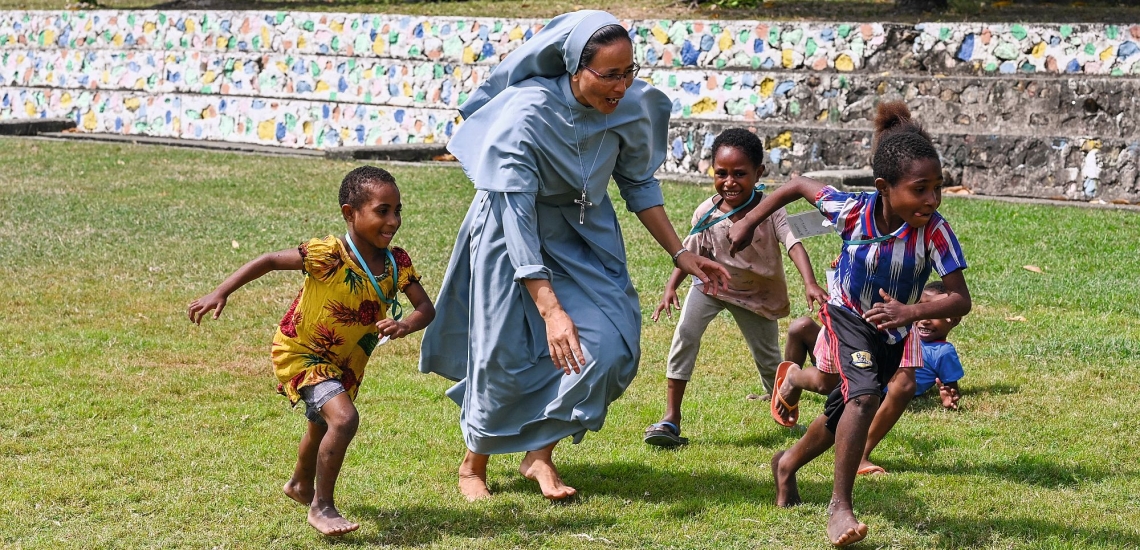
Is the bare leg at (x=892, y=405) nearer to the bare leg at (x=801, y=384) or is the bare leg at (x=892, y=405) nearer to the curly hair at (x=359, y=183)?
the bare leg at (x=801, y=384)

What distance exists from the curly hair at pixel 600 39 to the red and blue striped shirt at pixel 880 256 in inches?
36.5

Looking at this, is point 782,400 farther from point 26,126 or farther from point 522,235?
point 26,126

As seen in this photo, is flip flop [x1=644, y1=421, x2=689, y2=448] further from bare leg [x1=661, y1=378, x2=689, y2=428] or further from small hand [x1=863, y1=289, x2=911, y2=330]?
small hand [x1=863, y1=289, x2=911, y2=330]

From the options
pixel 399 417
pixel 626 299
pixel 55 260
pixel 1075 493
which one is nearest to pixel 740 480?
pixel 626 299

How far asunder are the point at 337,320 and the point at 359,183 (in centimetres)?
48

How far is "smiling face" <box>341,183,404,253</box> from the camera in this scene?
4434 mm

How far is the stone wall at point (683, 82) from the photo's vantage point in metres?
12.5

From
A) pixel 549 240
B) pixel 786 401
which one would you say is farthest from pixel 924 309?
pixel 549 240

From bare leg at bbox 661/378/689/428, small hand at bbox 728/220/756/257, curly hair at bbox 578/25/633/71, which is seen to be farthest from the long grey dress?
bare leg at bbox 661/378/689/428

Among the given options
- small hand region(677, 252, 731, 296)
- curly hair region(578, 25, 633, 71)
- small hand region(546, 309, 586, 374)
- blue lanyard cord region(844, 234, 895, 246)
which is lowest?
small hand region(546, 309, 586, 374)

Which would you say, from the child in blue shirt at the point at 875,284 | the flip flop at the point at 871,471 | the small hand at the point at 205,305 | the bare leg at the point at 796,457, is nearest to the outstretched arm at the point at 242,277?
the small hand at the point at 205,305

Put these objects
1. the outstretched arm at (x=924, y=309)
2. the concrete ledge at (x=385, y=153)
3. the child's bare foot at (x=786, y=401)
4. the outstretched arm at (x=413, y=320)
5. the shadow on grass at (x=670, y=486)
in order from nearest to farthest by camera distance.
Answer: the outstretched arm at (x=924, y=309) < the outstretched arm at (x=413, y=320) < the shadow on grass at (x=670, y=486) < the child's bare foot at (x=786, y=401) < the concrete ledge at (x=385, y=153)

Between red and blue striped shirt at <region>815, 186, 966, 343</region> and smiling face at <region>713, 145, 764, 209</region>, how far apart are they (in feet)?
3.22

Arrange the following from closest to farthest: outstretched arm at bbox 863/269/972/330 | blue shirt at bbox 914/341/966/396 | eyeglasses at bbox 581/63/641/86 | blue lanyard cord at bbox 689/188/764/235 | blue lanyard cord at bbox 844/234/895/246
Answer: outstretched arm at bbox 863/269/972/330, blue lanyard cord at bbox 844/234/895/246, eyeglasses at bbox 581/63/641/86, blue lanyard cord at bbox 689/188/764/235, blue shirt at bbox 914/341/966/396
